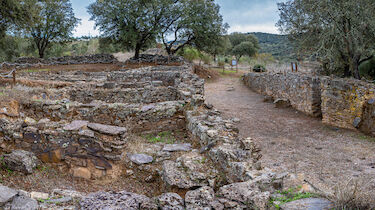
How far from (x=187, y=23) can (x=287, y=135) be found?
71.0 ft

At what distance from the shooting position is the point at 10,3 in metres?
16.3

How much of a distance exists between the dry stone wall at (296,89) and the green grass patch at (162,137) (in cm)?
783

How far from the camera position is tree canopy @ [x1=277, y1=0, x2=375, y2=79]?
1048cm

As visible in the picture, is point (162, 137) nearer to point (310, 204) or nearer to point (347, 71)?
point (310, 204)

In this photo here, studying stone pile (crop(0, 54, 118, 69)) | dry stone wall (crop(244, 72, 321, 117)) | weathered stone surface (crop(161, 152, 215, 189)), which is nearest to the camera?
weathered stone surface (crop(161, 152, 215, 189))

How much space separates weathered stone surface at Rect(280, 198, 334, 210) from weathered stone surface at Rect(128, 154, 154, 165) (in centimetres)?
285

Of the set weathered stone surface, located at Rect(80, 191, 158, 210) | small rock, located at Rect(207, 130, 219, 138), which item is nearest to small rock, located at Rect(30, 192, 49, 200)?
weathered stone surface, located at Rect(80, 191, 158, 210)

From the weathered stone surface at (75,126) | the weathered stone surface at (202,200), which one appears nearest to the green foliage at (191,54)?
the weathered stone surface at (75,126)

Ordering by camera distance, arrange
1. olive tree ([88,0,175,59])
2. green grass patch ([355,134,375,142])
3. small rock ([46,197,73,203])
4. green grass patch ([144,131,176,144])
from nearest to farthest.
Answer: small rock ([46,197,73,203]) → green grass patch ([144,131,176,144]) → green grass patch ([355,134,375,142]) → olive tree ([88,0,175,59])

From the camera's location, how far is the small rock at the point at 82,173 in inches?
196

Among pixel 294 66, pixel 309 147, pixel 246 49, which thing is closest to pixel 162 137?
pixel 309 147

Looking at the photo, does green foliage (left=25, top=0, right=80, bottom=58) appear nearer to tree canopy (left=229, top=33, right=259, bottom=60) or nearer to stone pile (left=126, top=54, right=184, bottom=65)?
stone pile (left=126, top=54, right=184, bottom=65)

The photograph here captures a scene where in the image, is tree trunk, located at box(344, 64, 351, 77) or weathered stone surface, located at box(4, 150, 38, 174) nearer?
weathered stone surface, located at box(4, 150, 38, 174)

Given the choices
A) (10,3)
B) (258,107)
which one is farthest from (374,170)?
(10,3)
